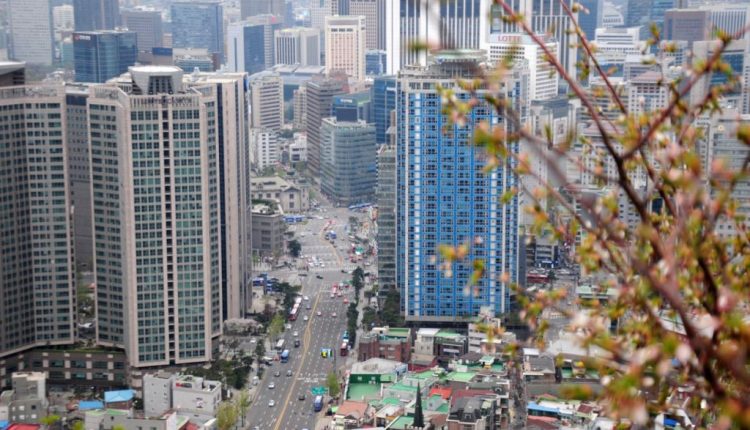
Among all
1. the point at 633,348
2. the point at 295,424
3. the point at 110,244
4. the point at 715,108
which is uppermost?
the point at 715,108

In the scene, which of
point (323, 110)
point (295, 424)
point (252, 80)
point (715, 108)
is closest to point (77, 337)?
point (295, 424)

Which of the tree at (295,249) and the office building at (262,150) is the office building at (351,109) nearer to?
the office building at (262,150)

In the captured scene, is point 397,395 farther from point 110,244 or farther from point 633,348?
point 633,348

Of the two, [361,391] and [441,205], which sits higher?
[441,205]

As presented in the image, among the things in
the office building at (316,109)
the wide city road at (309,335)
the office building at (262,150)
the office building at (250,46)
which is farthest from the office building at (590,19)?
the wide city road at (309,335)

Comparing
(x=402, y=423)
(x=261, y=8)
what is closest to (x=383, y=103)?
(x=402, y=423)

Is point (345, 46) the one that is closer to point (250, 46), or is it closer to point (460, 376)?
point (250, 46)
